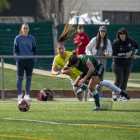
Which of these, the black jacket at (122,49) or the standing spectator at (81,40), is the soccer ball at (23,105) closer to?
the black jacket at (122,49)

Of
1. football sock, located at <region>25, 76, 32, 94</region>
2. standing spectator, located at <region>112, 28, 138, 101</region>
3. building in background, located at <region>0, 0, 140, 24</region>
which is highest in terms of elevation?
building in background, located at <region>0, 0, 140, 24</region>

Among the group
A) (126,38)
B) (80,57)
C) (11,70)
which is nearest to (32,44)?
(11,70)

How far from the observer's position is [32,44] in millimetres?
10805

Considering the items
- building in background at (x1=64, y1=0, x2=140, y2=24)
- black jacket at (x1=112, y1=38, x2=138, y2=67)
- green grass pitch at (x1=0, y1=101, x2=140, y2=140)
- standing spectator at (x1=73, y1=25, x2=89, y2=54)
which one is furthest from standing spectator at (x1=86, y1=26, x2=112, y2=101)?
building in background at (x1=64, y1=0, x2=140, y2=24)

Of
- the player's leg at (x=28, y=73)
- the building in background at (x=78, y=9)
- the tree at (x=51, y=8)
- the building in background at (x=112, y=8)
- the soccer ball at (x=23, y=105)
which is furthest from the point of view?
the building in background at (x=112, y=8)

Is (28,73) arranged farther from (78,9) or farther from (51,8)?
(78,9)

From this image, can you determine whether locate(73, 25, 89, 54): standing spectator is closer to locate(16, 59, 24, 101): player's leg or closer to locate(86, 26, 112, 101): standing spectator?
locate(86, 26, 112, 101): standing spectator

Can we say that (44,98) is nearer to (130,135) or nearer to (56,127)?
(56,127)

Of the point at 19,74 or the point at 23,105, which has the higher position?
the point at 19,74

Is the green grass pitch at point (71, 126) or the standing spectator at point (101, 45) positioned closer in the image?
the green grass pitch at point (71, 126)

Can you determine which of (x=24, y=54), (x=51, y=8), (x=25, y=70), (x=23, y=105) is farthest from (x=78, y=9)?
(x=23, y=105)

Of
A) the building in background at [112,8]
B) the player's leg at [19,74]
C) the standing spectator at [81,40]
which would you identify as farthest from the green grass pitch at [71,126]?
the building in background at [112,8]

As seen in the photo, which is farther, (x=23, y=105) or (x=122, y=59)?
(x=122, y=59)

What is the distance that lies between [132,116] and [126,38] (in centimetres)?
403
